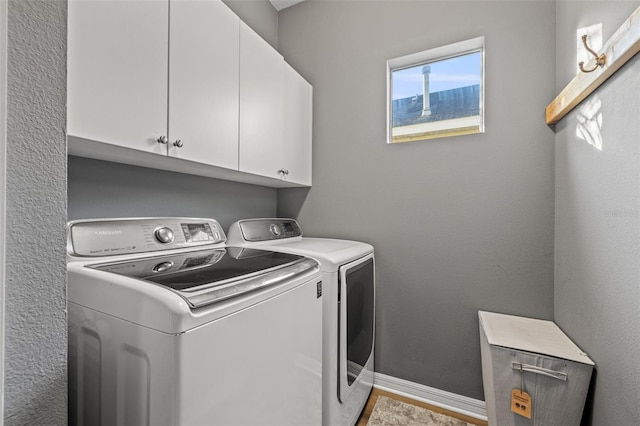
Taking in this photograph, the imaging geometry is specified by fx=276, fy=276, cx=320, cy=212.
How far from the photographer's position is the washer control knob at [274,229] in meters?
1.91

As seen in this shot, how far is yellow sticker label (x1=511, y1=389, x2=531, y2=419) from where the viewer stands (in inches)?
45.8

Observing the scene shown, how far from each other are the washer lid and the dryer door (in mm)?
361

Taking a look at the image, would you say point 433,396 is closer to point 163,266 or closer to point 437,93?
point 163,266

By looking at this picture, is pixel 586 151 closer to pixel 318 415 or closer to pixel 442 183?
pixel 442 183

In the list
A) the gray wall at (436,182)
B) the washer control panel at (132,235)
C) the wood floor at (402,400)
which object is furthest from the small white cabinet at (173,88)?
the wood floor at (402,400)

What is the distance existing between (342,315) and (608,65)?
1.40m

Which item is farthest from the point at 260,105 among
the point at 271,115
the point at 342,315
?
the point at 342,315

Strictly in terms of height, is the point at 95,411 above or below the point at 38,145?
below

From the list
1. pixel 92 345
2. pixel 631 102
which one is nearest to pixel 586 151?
pixel 631 102

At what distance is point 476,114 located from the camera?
1.80 meters

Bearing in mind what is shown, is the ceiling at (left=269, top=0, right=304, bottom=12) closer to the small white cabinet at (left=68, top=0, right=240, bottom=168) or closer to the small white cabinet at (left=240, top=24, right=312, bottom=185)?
the small white cabinet at (left=240, top=24, right=312, bottom=185)

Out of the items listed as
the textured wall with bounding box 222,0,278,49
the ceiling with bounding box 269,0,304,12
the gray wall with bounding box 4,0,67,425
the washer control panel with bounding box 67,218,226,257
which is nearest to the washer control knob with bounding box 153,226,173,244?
the washer control panel with bounding box 67,218,226,257

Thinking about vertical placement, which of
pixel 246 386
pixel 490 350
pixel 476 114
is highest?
pixel 476 114

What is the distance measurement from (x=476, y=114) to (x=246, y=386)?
1959 mm
